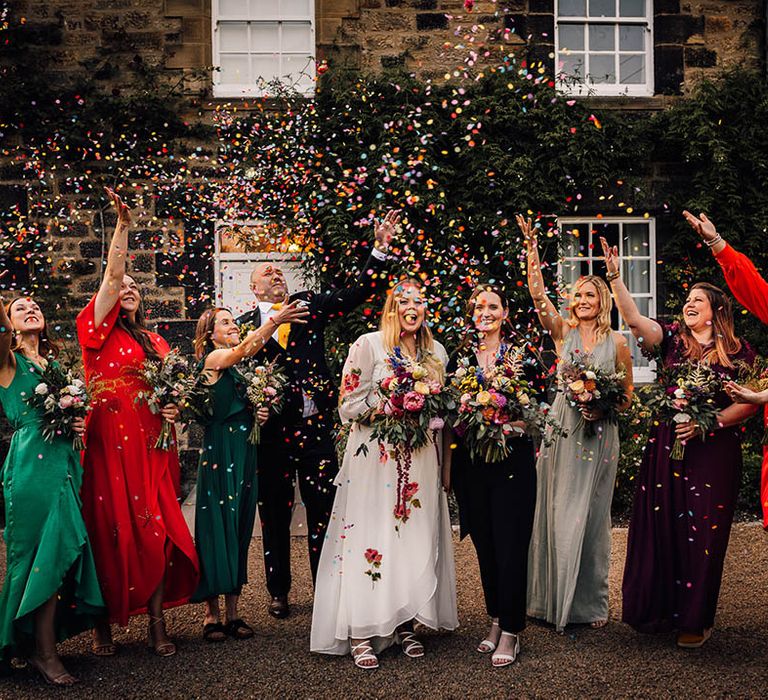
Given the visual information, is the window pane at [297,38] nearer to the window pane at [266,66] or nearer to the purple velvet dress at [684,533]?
the window pane at [266,66]

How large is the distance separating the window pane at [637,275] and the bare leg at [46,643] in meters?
8.07

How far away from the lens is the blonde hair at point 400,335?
511cm

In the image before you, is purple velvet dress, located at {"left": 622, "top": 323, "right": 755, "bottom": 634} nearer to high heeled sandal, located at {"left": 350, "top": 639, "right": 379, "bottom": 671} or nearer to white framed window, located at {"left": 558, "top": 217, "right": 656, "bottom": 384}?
high heeled sandal, located at {"left": 350, "top": 639, "right": 379, "bottom": 671}

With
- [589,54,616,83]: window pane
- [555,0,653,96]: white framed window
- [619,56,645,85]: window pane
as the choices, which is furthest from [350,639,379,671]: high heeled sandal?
[619,56,645,85]: window pane

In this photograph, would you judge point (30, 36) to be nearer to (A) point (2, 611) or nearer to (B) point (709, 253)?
(A) point (2, 611)

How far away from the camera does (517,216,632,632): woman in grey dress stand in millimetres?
5453

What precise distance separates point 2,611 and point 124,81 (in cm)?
699

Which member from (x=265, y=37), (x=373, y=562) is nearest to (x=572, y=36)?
(x=265, y=37)

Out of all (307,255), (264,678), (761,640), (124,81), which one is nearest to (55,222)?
(124,81)

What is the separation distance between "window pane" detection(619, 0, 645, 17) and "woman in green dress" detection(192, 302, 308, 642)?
743 cm

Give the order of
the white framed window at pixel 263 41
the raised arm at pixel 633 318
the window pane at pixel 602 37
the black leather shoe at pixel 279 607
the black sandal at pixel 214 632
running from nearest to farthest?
1. the black sandal at pixel 214 632
2. the raised arm at pixel 633 318
3. the black leather shoe at pixel 279 607
4. the white framed window at pixel 263 41
5. the window pane at pixel 602 37

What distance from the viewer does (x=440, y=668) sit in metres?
4.74

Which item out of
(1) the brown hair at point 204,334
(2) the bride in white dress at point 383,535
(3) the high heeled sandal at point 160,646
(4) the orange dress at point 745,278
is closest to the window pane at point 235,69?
(1) the brown hair at point 204,334

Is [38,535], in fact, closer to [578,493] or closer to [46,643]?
[46,643]
